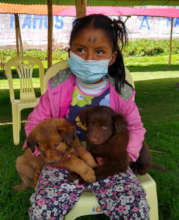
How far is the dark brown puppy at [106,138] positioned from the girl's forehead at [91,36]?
520 mm

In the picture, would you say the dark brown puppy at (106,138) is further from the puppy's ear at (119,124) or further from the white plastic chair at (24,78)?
the white plastic chair at (24,78)

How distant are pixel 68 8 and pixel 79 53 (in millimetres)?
10072

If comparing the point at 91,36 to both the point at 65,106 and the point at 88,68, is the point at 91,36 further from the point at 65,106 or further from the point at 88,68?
the point at 65,106

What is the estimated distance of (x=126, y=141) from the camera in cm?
210

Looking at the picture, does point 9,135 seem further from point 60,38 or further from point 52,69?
point 60,38

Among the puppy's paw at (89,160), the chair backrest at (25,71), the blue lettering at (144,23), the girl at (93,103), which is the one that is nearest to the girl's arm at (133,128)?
the girl at (93,103)

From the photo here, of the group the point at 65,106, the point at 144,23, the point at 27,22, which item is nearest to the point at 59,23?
the point at 27,22

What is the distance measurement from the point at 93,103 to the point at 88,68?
0.97ft

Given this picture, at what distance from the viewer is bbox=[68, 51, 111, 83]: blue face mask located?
6.98 feet

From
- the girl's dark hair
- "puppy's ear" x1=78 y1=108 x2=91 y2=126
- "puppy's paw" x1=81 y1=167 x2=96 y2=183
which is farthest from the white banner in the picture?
"puppy's paw" x1=81 y1=167 x2=96 y2=183

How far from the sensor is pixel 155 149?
173 inches

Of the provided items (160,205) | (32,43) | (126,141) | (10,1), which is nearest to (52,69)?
(126,141)

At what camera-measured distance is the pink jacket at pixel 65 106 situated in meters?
2.21

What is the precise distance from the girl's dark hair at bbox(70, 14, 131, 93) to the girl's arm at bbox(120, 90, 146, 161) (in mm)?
147
